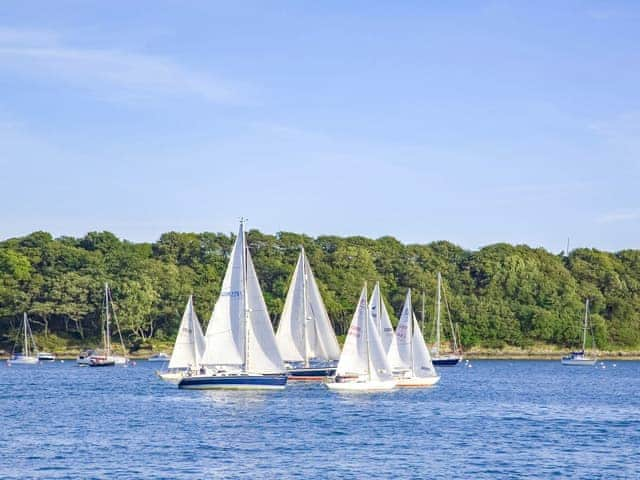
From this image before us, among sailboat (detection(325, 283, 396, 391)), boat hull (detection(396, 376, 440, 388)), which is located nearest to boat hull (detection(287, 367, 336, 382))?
boat hull (detection(396, 376, 440, 388))

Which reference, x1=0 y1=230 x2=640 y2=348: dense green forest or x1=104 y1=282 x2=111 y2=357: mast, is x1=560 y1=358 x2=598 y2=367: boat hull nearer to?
x1=0 y1=230 x2=640 y2=348: dense green forest

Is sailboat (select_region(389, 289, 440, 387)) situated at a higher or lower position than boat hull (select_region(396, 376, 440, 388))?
higher

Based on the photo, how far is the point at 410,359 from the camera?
7762 centimetres

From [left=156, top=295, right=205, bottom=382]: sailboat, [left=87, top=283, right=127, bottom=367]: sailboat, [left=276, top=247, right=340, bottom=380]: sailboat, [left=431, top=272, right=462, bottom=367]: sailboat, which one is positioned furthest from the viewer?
[left=431, top=272, right=462, bottom=367]: sailboat

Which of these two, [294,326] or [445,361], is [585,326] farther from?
[294,326]

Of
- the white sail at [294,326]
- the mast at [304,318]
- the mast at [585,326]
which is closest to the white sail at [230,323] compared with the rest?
the white sail at [294,326]

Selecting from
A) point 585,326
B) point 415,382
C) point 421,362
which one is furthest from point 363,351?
point 585,326

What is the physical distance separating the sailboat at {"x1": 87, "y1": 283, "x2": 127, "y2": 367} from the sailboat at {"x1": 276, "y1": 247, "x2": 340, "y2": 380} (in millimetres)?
42586

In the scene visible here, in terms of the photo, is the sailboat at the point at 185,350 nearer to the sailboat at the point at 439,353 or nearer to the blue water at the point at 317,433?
the blue water at the point at 317,433

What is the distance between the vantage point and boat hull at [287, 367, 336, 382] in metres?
82.2

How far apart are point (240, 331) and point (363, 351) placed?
804cm

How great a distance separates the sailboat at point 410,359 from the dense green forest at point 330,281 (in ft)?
207

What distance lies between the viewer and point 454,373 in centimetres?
10831

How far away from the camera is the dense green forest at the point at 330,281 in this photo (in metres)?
142
